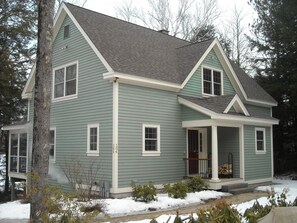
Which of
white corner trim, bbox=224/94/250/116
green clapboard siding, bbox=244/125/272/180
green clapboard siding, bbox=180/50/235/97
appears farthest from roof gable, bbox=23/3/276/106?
green clapboard siding, bbox=244/125/272/180

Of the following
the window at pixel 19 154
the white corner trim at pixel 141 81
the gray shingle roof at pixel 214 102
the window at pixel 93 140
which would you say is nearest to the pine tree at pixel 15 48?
the window at pixel 19 154

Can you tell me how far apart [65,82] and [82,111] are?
6.79ft

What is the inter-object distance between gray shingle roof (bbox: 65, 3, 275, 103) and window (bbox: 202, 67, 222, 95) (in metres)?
1.11

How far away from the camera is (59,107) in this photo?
16672mm

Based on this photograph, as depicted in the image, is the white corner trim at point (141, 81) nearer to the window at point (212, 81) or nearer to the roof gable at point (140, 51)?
the roof gable at point (140, 51)

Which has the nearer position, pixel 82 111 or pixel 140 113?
pixel 140 113

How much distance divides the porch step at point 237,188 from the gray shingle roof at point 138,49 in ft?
16.0

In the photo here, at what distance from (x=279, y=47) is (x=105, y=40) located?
1316 cm

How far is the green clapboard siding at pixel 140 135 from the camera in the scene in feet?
45.2

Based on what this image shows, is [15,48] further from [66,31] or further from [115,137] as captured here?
A: [115,137]

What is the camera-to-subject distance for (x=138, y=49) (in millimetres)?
16562

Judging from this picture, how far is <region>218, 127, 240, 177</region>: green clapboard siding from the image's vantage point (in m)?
17.3

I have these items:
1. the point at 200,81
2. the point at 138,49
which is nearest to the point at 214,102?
the point at 200,81

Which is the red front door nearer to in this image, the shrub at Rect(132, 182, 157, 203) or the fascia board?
the fascia board
